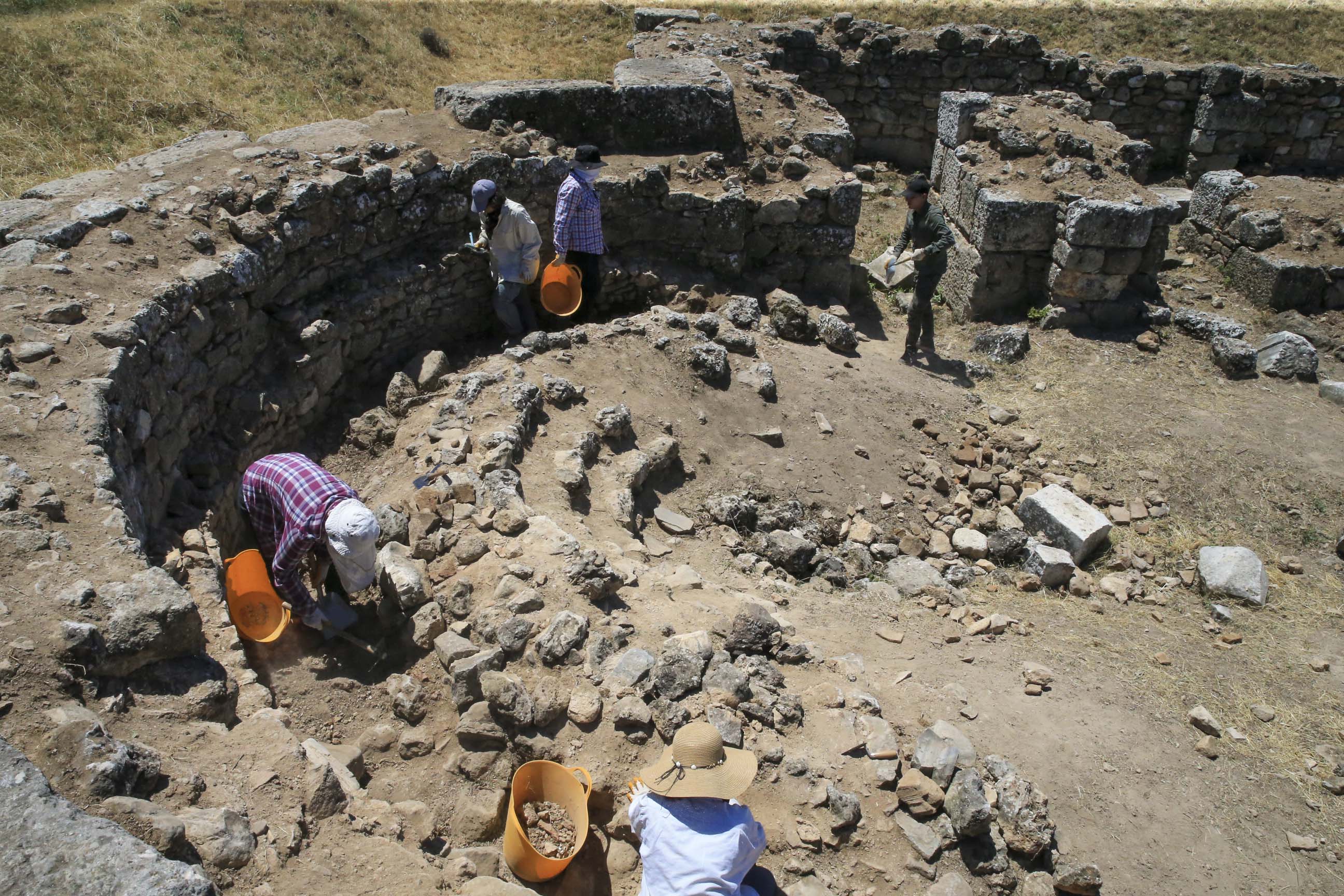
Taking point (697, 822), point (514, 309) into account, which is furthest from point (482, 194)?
point (697, 822)

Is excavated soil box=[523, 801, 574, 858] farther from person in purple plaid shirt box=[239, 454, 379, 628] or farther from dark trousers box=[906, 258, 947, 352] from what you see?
dark trousers box=[906, 258, 947, 352]

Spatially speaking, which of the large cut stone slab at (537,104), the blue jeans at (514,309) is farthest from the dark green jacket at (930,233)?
the blue jeans at (514,309)

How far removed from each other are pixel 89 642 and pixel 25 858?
1052mm

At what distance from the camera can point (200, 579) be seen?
446cm

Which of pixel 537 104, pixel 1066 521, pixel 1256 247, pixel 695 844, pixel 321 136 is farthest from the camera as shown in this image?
pixel 1256 247

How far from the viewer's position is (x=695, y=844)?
3.09m

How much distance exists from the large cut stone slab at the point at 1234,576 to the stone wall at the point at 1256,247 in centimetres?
468

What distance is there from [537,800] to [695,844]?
913 millimetres

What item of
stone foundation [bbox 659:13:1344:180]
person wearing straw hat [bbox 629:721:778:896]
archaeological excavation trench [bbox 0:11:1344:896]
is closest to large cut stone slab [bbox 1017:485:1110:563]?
archaeological excavation trench [bbox 0:11:1344:896]

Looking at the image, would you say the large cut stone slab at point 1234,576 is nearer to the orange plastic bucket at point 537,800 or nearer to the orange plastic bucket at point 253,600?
the orange plastic bucket at point 537,800

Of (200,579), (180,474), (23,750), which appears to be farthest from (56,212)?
(23,750)

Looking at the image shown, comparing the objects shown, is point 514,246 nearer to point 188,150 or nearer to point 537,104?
point 537,104

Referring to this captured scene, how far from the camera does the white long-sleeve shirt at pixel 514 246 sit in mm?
7168

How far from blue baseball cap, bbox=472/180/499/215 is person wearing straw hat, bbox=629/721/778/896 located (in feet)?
16.6
